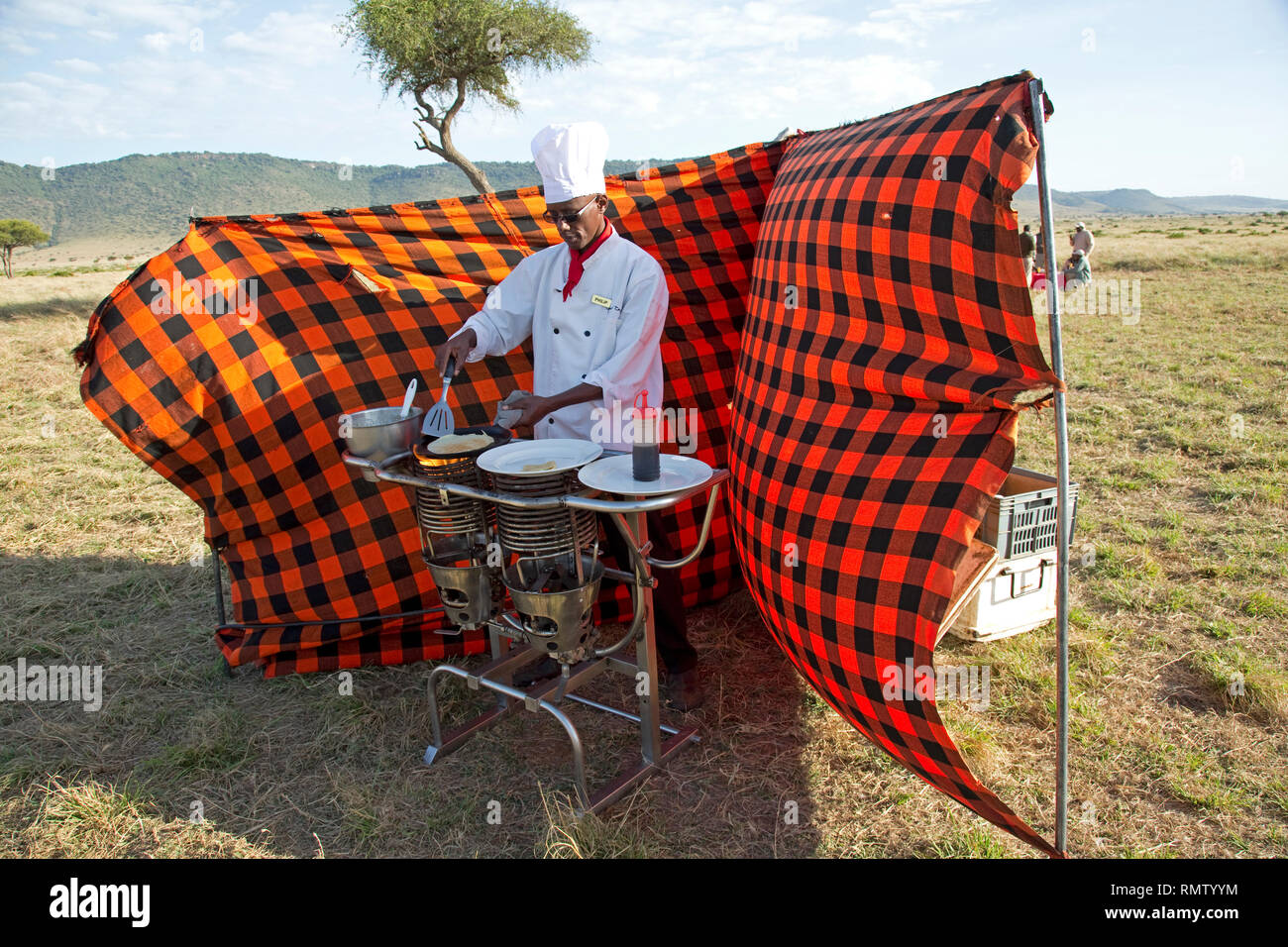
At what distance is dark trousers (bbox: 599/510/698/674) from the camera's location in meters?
3.18

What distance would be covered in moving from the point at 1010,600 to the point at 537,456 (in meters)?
2.14

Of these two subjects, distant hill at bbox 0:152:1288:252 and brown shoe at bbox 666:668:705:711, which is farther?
distant hill at bbox 0:152:1288:252

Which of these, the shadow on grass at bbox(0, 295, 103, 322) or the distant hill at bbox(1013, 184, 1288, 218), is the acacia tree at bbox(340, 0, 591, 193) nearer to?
the shadow on grass at bbox(0, 295, 103, 322)

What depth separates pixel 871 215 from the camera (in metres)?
2.61

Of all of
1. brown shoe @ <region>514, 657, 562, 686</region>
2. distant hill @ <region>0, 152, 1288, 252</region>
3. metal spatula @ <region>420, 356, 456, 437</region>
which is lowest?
brown shoe @ <region>514, 657, 562, 686</region>

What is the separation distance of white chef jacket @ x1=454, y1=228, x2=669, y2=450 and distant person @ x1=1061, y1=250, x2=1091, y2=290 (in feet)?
38.1

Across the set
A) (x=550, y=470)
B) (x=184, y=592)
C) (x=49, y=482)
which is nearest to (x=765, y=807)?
(x=550, y=470)

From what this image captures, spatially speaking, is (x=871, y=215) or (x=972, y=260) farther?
(x=871, y=215)

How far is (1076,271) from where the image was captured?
12945mm

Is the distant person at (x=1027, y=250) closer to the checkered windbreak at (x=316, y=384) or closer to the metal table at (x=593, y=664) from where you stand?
the metal table at (x=593, y=664)

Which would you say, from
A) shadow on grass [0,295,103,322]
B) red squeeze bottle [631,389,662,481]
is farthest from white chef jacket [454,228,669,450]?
shadow on grass [0,295,103,322]

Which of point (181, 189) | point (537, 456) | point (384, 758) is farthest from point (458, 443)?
point (181, 189)
